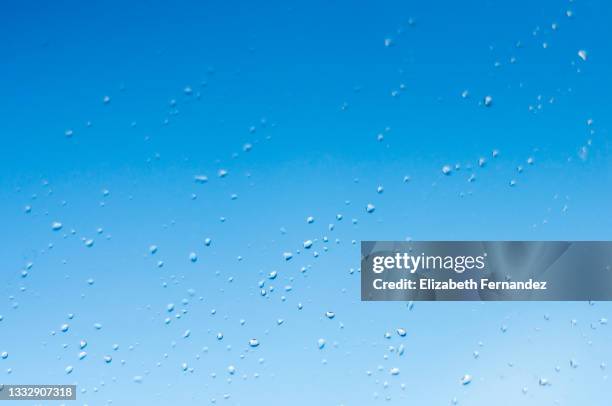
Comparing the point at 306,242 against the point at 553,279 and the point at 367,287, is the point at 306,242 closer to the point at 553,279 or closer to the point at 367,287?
the point at 367,287

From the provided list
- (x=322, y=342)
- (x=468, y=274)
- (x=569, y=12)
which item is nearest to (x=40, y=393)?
(x=322, y=342)

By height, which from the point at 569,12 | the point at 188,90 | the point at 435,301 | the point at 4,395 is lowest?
the point at 4,395

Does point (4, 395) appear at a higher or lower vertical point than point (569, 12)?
lower

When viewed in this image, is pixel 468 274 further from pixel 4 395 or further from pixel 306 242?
pixel 4 395

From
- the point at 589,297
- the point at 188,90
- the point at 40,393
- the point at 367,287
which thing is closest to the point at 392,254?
the point at 367,287

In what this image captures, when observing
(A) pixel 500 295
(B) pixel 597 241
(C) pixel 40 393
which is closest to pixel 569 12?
(B) pixel 597 241

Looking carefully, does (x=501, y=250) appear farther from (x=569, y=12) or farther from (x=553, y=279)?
(x=569, y=12)

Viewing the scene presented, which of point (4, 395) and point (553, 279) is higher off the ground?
point (553, 279)
